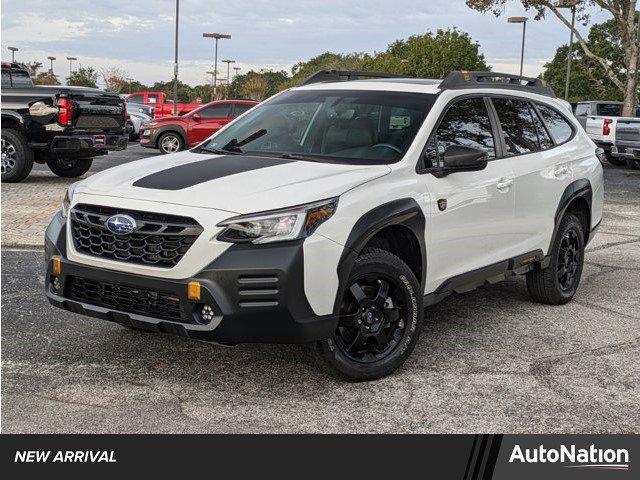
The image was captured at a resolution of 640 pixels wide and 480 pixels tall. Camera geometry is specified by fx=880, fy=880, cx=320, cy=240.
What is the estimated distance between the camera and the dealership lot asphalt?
4258 mm

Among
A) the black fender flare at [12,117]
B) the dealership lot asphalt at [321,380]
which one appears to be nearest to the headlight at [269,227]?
the dealership lot asphalt at [321,380]

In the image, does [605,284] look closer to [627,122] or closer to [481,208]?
[481,208]

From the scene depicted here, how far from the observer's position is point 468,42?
64375 millimetres

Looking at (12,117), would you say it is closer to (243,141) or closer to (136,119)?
(243,141)

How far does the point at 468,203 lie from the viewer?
5434 millimetres

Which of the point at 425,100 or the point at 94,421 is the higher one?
the point at 425,100

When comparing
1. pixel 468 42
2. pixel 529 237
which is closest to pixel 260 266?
pixel 529 237

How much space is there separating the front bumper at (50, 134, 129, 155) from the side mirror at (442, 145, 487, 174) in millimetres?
9994

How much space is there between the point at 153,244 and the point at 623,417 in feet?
8.22

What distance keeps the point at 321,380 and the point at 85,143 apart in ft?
33.9

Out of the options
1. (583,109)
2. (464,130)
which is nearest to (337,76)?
(464,130)

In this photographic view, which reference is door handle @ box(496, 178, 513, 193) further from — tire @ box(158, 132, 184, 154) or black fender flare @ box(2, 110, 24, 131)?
tire @ box(158, 132, 184, 154)

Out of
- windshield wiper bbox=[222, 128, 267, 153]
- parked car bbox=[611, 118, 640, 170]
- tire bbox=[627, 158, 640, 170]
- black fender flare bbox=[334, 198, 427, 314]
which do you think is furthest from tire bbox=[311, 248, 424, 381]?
tire bbox=[627, 158, 640, 170]

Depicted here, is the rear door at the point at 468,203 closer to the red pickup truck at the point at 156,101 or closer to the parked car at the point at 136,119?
the parked car at the point at 136,119
